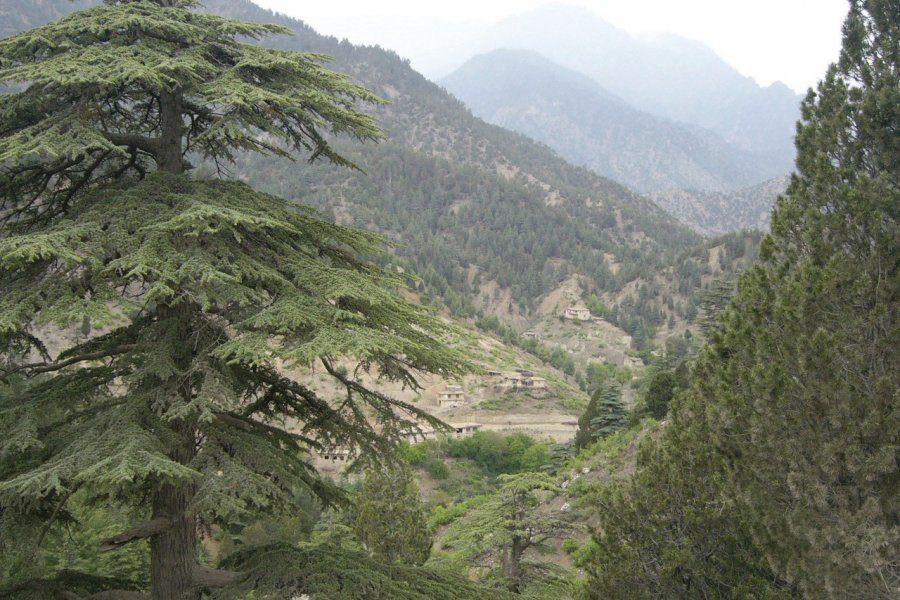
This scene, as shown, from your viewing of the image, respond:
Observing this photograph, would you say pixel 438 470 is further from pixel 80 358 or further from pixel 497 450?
pixel 80 358

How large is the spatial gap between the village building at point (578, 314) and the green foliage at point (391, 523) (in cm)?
9261

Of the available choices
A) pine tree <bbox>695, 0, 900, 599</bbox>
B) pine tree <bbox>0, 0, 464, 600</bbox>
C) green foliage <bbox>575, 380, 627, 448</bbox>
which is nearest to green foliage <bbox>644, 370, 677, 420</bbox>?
green foliage <bbox>575, 380, 627, 448</bbox>

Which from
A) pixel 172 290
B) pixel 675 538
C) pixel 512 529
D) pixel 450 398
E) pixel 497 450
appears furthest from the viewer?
pixel 450 398

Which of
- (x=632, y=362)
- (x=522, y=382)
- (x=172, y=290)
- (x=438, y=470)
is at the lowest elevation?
(x=438, y=470)

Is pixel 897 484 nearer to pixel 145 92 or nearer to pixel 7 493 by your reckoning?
pixel 7 493

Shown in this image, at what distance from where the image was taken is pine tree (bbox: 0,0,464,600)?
14.4 ft

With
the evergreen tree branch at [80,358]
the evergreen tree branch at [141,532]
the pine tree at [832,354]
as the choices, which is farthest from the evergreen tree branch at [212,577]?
the pine tree at [832,354]

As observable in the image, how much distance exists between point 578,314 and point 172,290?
4245 inches

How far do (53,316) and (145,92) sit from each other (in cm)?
265

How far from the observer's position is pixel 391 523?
19.0 m

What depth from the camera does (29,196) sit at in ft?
21.0

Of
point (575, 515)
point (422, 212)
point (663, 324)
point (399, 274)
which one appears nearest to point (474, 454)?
point (575, 515)

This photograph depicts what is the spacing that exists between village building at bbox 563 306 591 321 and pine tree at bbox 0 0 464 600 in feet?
346

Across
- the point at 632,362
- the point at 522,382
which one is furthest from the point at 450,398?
the point at 632,362
